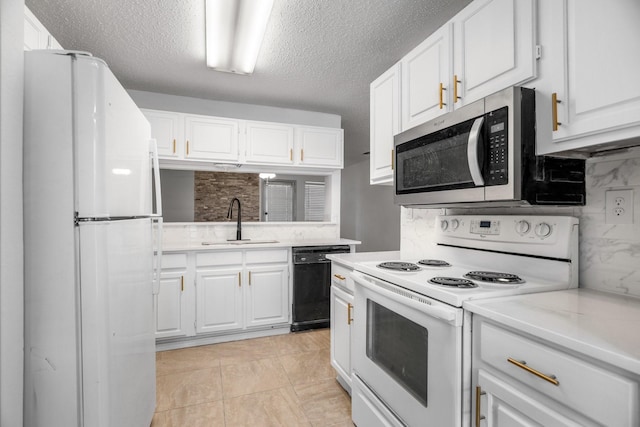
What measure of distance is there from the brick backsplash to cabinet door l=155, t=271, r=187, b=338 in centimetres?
105

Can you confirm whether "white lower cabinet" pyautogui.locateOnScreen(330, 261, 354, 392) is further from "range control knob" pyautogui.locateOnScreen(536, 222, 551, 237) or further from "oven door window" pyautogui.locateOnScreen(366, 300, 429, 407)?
"range control knob" pyautogui.locateOnScreen(536, 222, 551, 237)

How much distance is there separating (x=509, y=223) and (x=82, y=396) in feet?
6.00

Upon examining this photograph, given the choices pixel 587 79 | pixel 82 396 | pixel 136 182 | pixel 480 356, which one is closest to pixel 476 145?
pixel 587 79

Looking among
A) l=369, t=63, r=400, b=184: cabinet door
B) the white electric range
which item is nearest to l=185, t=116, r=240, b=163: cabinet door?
l=369, t=63, r=400, b=184: cabinet door

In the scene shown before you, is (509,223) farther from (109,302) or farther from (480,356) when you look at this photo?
(109,302)

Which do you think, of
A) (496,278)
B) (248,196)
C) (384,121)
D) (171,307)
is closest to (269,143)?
(248,196)

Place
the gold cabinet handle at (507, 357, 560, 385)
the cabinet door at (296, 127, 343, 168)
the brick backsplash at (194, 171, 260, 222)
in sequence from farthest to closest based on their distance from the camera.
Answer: the brick backsplash at (194, 171, 260, 222)
the cabinet door at (296, 127, 343, 168)
the gold cabinet handle at (507, 357, 560, 385)

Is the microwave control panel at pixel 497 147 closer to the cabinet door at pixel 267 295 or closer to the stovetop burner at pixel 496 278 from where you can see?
the stovetop burner at pixel 496 278

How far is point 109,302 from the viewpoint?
1.11 m

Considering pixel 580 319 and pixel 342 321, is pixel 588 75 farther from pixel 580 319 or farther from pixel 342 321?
pixel 342 321

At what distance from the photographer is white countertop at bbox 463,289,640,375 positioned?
0.71m

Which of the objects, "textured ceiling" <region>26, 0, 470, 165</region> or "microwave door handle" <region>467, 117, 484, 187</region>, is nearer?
"microwave door handle" <region>467, 117, 484, 187</region>

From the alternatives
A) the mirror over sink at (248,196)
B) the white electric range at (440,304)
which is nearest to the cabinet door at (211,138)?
the mirror over sink at (248,196)

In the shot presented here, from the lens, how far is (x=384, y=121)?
213 cm
